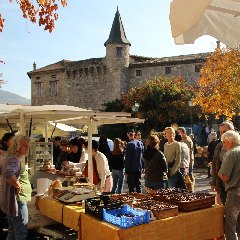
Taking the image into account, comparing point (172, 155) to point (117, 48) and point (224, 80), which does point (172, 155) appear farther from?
point (117, 48)

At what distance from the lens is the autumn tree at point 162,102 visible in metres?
34.8

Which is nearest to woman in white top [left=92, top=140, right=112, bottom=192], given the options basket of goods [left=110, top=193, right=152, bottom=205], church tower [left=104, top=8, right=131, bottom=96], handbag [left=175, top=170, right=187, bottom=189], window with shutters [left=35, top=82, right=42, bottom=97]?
handbag [left=175, top=170, right=187, bottom=189]

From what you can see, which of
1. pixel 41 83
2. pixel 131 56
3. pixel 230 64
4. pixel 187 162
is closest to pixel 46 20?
pixel 187 162

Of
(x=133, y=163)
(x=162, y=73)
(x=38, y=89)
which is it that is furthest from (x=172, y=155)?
(x=38, y=89)

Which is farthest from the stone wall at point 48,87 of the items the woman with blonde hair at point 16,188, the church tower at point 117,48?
the woman with blonde hair at point 16,188

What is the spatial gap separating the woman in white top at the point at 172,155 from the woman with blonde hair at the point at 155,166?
435 millimetres

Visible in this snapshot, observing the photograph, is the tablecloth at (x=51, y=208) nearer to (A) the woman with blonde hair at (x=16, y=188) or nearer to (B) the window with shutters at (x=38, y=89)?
(A) the woman with blonde hair at (x=16, y=188)

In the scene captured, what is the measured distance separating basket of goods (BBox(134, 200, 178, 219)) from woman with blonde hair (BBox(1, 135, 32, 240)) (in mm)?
1400

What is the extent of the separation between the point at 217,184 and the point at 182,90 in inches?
1249

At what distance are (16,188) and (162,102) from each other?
31587mm

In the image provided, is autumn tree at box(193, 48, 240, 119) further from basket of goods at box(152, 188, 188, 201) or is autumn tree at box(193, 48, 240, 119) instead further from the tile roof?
the tile roof

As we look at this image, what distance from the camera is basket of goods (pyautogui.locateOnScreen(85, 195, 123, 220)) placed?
4.26m

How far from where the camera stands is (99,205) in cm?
436

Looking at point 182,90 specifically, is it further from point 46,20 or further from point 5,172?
point 5,172
